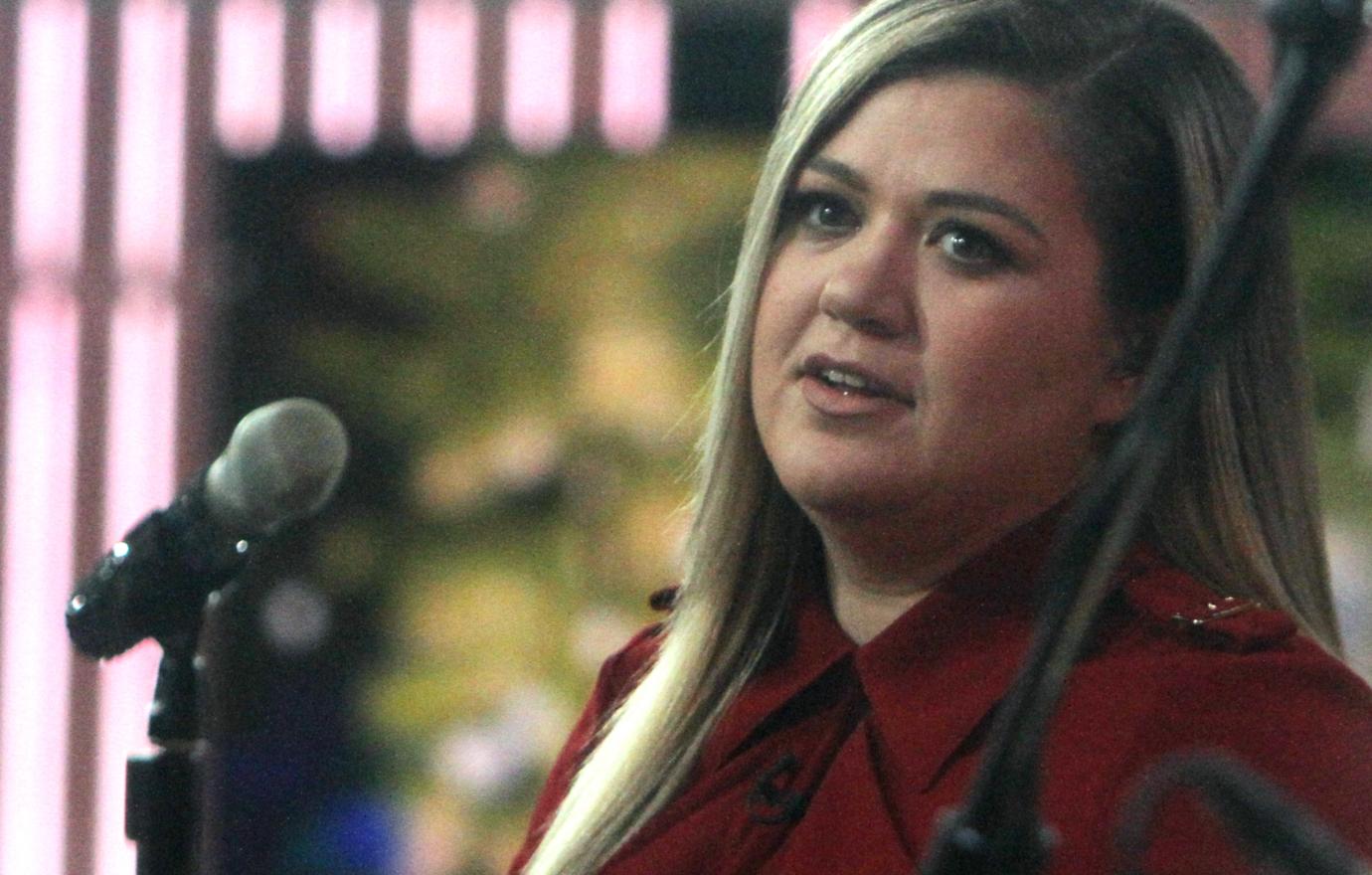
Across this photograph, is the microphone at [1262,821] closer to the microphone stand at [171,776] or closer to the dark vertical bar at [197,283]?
the microphone stand at [171,776]

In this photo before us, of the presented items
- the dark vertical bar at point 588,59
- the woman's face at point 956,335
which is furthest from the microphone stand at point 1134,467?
the dark vertical bar at point 588,59

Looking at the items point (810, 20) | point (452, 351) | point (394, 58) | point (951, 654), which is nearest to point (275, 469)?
A: point (951, 654)

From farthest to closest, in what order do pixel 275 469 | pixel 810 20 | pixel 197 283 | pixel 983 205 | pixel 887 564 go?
pixel 197 283 < pixel 810 20 < pixel 887 564 < pixel 983 205 < pixel 275 469

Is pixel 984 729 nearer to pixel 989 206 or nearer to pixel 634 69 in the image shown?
pixel 989 206

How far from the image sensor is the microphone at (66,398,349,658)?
1353mm

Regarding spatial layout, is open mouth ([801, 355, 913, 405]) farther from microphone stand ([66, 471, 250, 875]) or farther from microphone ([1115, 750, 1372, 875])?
microphone ([1115, 750, 1372, 875])

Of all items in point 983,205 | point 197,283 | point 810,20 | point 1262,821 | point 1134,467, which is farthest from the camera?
point 197,283

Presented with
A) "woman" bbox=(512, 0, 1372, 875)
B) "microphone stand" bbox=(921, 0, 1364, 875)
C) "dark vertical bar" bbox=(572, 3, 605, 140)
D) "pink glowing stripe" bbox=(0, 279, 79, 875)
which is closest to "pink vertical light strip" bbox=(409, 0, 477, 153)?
"dark vertical bar" bbox=(572, 3, 605, 140)

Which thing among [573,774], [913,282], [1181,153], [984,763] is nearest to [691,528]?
[573,774]

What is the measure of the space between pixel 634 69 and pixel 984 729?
2490mm

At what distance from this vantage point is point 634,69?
3.76 meters

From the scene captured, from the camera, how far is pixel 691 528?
69.4 inches

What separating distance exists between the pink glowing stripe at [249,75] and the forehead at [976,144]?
246cm

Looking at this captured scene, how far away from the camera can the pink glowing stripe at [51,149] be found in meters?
3.87
